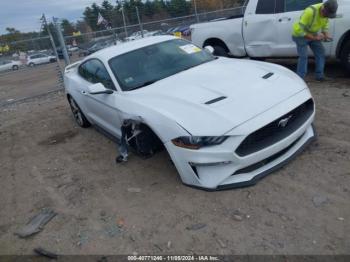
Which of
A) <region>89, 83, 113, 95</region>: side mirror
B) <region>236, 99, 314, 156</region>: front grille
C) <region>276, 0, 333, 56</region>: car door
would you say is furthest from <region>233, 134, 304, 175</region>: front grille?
<region>276, 0, 333, 56</region>: car door

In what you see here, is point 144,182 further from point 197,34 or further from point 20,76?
point 20,76

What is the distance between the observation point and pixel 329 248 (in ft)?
9.08

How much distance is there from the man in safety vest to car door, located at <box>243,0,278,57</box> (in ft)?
3.49

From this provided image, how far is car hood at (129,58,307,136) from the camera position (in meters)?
3.43

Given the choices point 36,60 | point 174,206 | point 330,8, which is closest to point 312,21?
point 330,8

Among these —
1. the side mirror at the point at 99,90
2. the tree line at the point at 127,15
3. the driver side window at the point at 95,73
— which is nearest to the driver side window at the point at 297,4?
the driver side window at the point at 95,73

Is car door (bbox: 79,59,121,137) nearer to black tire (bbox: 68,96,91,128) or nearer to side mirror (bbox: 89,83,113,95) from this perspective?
side mirror (bbox: 89,83,113,95)

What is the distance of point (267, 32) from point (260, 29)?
188mm

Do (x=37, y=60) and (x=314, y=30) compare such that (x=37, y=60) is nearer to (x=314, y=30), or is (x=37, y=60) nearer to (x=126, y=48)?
(x=126, y=48)

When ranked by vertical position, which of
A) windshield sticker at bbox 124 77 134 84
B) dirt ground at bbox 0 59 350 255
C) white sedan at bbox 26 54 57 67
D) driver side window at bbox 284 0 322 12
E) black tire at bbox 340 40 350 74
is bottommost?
dirt ground at bbox 0 59 350 255

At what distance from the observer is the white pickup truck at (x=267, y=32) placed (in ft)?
21.3

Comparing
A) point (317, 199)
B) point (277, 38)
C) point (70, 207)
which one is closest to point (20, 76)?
point (277, 38)

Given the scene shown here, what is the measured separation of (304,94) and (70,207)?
2.95 metres

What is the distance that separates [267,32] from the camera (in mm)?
7598
